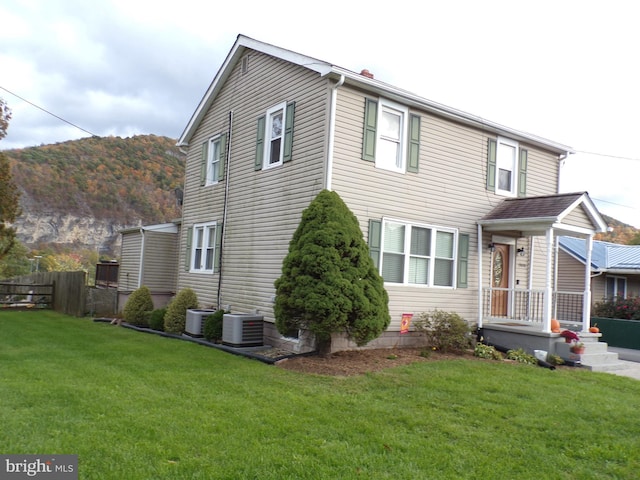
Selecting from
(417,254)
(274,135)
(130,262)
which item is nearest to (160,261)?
(130,262)

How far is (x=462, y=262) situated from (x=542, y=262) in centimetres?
307

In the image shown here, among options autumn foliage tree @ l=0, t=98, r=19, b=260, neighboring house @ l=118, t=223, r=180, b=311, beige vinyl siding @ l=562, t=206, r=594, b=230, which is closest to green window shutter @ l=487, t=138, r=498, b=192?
beige vinyl siding @ l=562, t=206, r=594, b=230

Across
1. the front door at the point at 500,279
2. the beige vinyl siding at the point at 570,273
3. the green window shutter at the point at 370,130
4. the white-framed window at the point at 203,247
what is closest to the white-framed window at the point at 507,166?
the front door at the point at 500,279

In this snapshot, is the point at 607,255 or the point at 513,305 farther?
the point at 607,255

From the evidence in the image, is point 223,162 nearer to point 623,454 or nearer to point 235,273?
point 235,273

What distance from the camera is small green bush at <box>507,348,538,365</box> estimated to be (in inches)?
384

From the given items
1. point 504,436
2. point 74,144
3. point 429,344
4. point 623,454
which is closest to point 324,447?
point 504,436

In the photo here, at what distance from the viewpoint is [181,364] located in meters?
8.31

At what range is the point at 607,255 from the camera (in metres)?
20.9

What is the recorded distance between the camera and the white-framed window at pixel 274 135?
11.4 m

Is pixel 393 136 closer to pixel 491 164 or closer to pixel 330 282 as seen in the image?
pixel 491 164

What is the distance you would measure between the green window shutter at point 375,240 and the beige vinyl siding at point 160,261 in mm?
9958

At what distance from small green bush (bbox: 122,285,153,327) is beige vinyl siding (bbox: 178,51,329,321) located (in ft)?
3.67

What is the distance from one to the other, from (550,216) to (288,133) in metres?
5.83
